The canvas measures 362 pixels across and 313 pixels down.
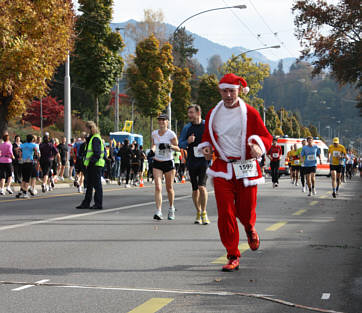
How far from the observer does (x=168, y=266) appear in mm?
7156

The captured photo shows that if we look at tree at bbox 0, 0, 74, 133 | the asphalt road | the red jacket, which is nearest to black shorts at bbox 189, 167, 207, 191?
the asphalt road

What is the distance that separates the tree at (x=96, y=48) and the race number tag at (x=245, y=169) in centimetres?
2667

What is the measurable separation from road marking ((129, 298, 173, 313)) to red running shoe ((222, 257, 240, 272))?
1373 millimetres

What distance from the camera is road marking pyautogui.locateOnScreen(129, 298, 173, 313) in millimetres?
5160

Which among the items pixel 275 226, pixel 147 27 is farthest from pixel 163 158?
pixel 147 27

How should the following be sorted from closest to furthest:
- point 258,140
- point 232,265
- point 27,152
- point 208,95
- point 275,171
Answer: point 232,265 < point 258,140 < point 27,152 < point 275,171 < point 208,95

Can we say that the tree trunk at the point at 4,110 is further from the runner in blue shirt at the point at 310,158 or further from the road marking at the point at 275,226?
the road marking at the point at 275,226

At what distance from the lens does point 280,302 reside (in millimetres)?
5414

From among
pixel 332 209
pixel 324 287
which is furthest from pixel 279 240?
pixel 332 209

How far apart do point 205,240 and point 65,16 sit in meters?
17.0

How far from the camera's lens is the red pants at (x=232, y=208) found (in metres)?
6.91

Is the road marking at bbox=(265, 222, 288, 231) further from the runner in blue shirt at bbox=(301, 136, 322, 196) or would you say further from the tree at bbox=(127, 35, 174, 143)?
the tree at bbox=(127, 35, 174, 143)

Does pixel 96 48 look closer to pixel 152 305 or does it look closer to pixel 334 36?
pixel 334 36

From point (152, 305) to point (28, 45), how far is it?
18018mm
